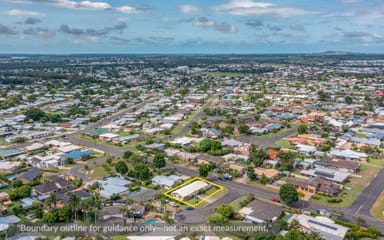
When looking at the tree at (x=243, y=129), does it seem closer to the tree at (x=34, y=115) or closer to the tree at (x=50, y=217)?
the tree at (x=50, y=217)

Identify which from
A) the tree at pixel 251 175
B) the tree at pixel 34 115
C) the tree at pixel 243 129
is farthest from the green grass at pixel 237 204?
the tree at pixel 34 115

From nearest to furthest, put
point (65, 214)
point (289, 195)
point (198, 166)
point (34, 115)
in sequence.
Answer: point (65, 214)
point (289, 195)
point (198, 166)
point (34, 115)

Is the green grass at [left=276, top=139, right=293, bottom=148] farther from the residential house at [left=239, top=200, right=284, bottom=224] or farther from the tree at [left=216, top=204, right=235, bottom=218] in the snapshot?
the tree at [left=216, top=204, right=235, bottom=218]

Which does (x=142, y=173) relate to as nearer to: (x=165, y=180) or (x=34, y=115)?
(x=165, y=180)

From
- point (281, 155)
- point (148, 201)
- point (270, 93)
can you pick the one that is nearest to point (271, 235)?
point (148, 201)

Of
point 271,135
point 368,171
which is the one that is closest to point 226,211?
point 368,171

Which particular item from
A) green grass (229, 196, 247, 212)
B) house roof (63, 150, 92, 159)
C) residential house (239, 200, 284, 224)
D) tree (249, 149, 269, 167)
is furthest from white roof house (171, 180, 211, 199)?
house roof (63, 150, 92, 159)

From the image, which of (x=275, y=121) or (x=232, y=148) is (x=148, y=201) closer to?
(x=232, y=148)
